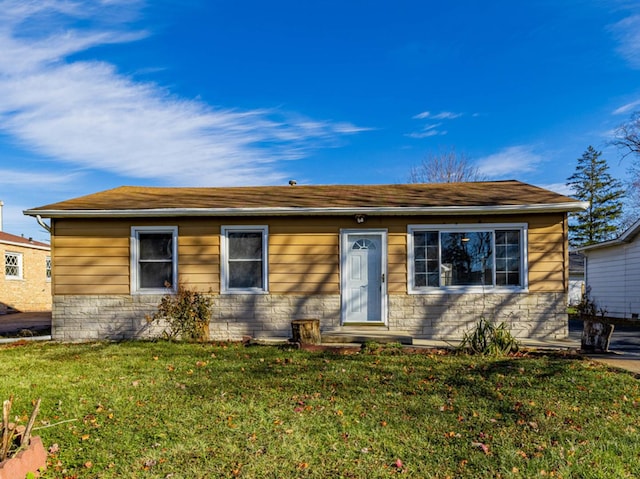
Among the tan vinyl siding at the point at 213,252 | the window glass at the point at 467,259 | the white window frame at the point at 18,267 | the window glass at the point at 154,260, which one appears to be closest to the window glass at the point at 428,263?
the window glass at the point at 467,259

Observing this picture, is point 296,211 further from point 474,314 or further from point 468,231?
point 474,314

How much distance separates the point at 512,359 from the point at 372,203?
4117 mm

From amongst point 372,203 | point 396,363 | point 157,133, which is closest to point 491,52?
point 372,203

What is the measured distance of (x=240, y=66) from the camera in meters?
14.8

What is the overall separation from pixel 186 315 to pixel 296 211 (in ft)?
10.2

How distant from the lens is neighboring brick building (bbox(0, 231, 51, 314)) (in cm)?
1918

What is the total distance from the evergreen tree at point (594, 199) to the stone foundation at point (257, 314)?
104 feet

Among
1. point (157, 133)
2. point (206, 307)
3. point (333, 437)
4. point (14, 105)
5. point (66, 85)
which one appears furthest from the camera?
point (157, 133)

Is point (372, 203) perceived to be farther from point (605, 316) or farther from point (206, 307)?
point (605, 316)

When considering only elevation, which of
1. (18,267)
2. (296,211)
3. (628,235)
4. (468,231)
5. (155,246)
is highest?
(296,211)

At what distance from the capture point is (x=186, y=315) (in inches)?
340

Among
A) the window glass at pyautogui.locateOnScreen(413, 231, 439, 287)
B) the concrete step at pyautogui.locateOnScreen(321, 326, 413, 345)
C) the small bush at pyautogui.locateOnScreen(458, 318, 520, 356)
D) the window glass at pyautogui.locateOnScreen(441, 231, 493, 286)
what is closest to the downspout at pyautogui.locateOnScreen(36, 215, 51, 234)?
the concrete step at pyautogui.locateOnScreen(321, 326, 413, 345)

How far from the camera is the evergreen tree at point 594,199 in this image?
35562mm

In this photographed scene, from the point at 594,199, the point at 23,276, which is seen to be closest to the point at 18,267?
the point at 23,276
